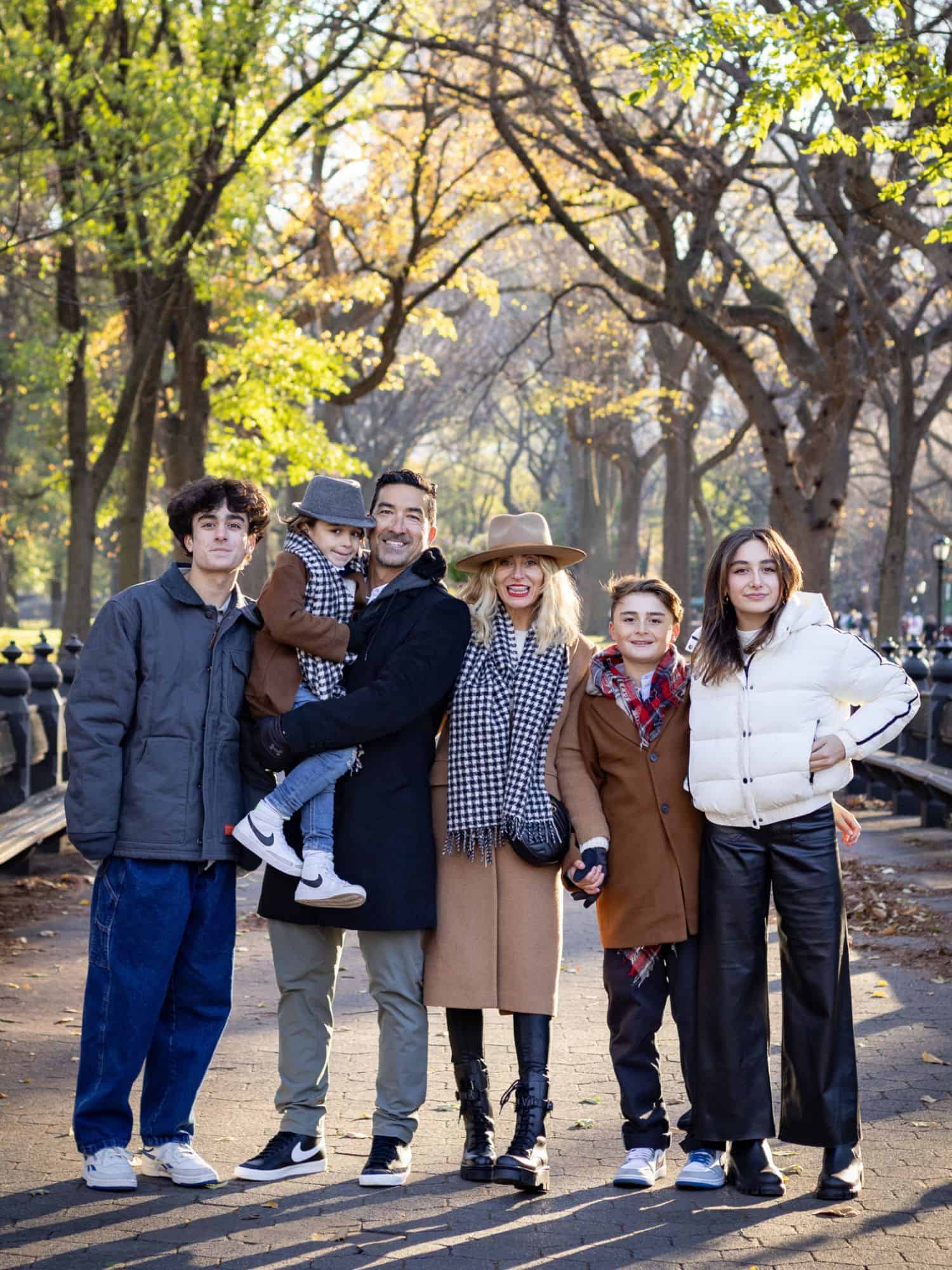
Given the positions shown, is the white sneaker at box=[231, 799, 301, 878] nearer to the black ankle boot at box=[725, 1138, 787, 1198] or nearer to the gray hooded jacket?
the gray hooded jacket

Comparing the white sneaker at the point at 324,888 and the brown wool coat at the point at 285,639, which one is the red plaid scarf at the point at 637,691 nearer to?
the brown wool coat at the point at 285,639

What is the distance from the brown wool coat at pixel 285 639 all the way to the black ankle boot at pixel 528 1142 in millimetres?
1383

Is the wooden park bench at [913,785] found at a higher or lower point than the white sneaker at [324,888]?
lower

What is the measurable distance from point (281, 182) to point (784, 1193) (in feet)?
72.5

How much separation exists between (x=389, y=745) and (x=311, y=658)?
1.22 ft

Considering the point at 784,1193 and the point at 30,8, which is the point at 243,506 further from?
the point at 30,8

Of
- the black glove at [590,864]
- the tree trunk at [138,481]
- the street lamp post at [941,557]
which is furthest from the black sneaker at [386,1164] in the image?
the street lamp post at [941,557]

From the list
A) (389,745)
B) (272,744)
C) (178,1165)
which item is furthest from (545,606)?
(178,1165)

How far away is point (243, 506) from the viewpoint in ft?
16.3

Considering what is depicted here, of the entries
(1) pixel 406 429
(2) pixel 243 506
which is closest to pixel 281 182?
(1) pixel 406 429

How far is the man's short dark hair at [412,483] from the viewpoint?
510cm

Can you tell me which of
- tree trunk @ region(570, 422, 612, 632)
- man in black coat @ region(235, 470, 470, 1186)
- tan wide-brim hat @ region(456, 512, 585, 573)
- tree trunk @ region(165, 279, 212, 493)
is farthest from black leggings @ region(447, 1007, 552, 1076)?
tree trunk @ region(570, 422, 612, 632)

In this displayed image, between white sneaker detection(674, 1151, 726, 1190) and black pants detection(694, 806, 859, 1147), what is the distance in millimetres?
97

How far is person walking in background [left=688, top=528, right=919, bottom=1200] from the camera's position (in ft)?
15.3
